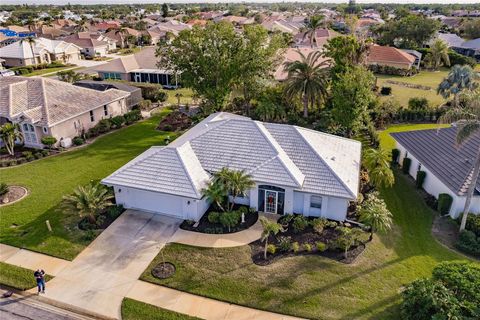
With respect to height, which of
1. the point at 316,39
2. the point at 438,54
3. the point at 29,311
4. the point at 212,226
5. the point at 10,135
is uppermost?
the point at 316,39

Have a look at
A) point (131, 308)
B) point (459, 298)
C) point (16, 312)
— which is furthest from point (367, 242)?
point (16, 312)

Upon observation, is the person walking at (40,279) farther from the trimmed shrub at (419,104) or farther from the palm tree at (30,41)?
the palm tree at (30,41)

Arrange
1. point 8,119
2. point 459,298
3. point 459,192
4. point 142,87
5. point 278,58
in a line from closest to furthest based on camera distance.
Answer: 1. point 459,298
2. point 459,192
3. point 8,119
4. point 278,58
5. point 142,87

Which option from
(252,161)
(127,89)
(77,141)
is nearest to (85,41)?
(127,89)

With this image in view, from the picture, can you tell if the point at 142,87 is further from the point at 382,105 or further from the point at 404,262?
the point at 404,262

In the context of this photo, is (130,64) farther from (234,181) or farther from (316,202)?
(316,202)

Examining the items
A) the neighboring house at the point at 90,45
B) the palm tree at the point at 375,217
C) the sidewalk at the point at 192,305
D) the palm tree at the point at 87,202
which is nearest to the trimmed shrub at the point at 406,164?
the palm tree at the point at 375,217
